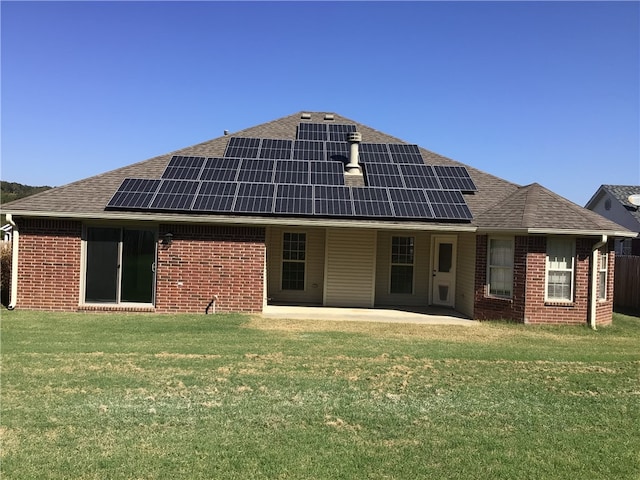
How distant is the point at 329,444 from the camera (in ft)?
16.1

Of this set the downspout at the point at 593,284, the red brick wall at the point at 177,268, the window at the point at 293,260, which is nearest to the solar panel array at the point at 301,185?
the red brick wall at the point at 177,268

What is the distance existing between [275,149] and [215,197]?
3872 millimetres

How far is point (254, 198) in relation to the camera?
1339cm

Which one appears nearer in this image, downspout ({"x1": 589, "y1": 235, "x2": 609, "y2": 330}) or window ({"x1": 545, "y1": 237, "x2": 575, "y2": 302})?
downspout ({"x1": 589, "y1": 235, "x2": 609, "y2": 330})

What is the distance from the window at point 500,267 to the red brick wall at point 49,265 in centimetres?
1037

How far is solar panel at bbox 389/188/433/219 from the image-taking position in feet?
43.7

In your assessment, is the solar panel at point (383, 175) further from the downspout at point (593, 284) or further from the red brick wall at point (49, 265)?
the red brick wall at point (49, 265)

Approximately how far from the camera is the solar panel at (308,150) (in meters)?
16.2

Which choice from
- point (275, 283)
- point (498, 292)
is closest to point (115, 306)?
point (275, 283)

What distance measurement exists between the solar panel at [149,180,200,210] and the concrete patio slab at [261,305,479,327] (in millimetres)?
3464

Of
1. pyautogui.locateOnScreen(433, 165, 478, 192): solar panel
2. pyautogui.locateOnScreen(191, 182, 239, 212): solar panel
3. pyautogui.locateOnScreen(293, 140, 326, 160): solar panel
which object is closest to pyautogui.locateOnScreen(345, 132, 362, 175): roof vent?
pyautogui.locateOnScreen(293, 140, 326, 160): solar panel

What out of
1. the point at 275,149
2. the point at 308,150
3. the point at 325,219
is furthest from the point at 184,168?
the point at 325,219

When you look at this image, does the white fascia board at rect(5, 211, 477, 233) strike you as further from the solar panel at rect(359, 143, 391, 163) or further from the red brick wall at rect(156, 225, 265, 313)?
the solar panel at rect(359, 143, 391, 163)

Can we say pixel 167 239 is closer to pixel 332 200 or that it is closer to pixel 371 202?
pixel 332 200
